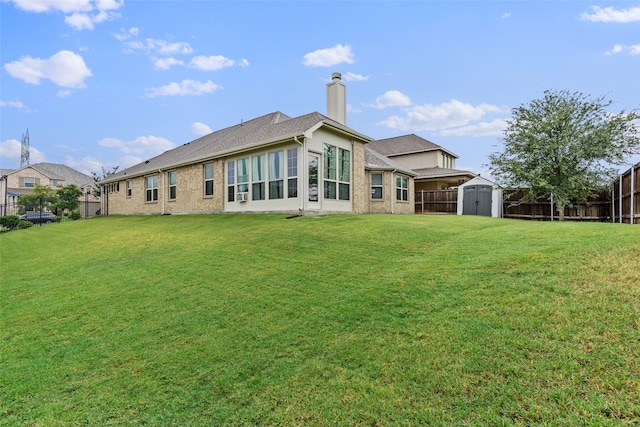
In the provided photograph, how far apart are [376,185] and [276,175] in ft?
23.4

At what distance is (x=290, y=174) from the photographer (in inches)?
491

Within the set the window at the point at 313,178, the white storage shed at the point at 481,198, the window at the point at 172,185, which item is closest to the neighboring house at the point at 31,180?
the window at the point at 172,185

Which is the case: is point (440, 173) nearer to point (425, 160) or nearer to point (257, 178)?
point (425, 160)

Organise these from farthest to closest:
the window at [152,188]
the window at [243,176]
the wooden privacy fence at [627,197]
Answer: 1. the window at [152,188]
2. the window at [243,176]
3. the wooden privacy fence at [627,197]

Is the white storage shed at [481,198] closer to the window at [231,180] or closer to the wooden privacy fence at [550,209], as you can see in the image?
the wooden privacy fence at [550,209]

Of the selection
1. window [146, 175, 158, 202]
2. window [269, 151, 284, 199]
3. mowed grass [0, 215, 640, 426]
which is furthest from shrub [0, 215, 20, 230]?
mowed grass [0, 215, 640, 426]

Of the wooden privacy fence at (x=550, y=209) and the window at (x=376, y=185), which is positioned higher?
the window at (x=376, y=185)

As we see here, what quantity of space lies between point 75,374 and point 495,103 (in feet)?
65.7

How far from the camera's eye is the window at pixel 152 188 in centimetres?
1980

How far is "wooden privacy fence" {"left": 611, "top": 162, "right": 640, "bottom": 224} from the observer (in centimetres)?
896

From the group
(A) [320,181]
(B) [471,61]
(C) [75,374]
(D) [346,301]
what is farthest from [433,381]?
(B) [471,61]

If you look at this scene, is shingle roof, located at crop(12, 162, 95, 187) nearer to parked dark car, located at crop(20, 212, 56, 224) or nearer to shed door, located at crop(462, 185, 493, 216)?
parked dark car, located at crop(20, 212, 56, 224)

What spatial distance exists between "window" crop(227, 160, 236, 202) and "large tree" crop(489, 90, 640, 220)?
43.8ft

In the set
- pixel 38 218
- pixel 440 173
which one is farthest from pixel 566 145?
pixel 38 218
